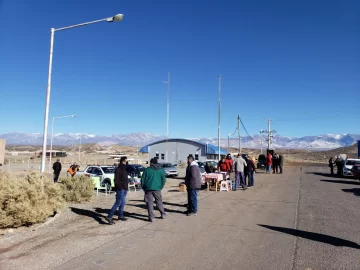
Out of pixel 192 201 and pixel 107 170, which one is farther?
pixel 107 170

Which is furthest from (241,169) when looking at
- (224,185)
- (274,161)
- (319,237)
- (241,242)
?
(274,161)

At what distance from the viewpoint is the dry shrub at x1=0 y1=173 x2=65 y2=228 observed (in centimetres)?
922

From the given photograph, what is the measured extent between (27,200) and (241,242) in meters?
6.59

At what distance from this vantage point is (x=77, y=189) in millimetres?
12633

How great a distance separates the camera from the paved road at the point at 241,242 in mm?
5562

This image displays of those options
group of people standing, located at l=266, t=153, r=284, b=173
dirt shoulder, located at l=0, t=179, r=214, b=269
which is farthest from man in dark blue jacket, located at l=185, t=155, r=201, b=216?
group of people standing, located at l=266, t=153, r=284, b=173

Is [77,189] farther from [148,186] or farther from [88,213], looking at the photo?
[148,186]

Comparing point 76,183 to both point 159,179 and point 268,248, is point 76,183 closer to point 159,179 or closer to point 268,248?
point 159,179

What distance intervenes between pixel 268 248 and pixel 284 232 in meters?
1.44

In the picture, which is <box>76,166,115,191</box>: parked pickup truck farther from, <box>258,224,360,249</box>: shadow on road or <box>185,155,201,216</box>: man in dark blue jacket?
<box>258,224,360,249</box>: shadow on road

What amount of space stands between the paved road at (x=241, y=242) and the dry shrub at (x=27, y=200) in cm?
370

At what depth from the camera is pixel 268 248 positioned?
6.36 meters

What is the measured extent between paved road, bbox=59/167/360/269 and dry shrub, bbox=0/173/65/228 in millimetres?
3702

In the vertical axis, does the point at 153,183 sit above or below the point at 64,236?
above
